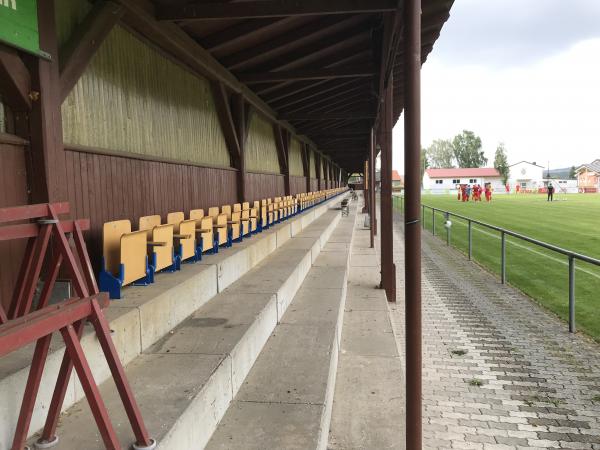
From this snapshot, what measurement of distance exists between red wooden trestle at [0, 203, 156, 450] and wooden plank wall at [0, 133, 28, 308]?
1.39 meters

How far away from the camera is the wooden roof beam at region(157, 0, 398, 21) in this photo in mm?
5414

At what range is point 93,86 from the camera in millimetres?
4578

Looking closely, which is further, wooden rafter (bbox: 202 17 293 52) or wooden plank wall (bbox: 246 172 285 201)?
wooden plank wall (bbox: 246 172 285 201)

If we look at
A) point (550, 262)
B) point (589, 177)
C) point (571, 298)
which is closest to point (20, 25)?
point (571, 298)

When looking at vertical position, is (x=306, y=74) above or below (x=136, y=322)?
above

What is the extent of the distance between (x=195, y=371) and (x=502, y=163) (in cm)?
10714

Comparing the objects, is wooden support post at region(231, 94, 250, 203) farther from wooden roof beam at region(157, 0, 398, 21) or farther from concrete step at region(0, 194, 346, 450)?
concrete step at region(0, 194, 346, 450)

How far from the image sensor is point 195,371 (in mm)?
2670

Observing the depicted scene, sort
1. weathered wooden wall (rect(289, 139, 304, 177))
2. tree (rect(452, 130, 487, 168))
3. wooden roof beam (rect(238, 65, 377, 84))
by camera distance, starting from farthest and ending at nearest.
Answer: tree (rect(452, 130, 487, 168))
weathered wooden wall (rect(289, 139, 304, 177))
wooden roof beam (rect(238, 65, 377, 84))

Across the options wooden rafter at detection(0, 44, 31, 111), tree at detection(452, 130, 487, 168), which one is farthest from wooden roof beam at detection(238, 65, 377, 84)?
tree at detection(452, 130, 487, 168)

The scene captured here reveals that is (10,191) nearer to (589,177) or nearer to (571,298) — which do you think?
(571,298)

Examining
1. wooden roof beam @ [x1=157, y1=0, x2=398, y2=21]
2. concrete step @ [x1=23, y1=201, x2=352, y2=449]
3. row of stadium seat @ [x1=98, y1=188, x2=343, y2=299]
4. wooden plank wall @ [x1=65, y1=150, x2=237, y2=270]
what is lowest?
concrete step @ [x1=23, y1=201, x2=352, y2=449]

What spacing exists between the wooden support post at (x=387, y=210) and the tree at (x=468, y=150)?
123459mm

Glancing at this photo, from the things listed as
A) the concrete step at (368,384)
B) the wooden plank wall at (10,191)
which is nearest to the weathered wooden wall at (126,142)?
the wooden plank wall at (10,191)
